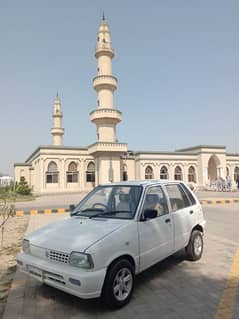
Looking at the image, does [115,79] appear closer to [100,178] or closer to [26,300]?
[100,178]

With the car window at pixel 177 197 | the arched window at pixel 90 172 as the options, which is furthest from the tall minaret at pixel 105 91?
the car window at pixel 177 197

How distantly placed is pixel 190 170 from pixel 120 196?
43.5 meters

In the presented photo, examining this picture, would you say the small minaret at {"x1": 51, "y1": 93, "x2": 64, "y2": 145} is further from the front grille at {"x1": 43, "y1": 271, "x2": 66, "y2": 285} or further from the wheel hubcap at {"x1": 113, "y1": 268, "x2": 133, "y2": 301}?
the wheel hubcap at {"x1": 113, "y1": 268, "x2": 133, "y2": 301}

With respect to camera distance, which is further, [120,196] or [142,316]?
[120,196]

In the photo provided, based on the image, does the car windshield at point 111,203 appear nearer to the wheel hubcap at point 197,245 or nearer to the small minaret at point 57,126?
the wheel hubcap at point 197,245

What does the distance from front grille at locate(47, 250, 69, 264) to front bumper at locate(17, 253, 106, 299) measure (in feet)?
0.18

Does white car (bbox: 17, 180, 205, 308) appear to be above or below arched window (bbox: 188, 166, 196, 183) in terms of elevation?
below

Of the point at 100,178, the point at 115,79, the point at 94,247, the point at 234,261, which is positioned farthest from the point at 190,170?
the point at 94,247

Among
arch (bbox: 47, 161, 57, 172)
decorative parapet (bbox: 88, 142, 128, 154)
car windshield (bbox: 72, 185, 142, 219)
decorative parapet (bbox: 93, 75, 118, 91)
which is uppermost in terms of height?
decorative parapet (bbox: 93, 75, 118, 91)

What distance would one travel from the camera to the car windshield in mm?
4198

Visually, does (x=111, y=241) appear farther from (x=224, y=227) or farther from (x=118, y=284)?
(x=224, y=227)

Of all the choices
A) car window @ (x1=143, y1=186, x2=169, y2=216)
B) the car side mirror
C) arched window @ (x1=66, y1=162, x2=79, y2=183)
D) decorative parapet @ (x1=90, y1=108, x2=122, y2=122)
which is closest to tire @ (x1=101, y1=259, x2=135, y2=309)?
the car side mirror

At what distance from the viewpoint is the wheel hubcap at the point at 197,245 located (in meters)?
5.50

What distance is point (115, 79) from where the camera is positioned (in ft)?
120
